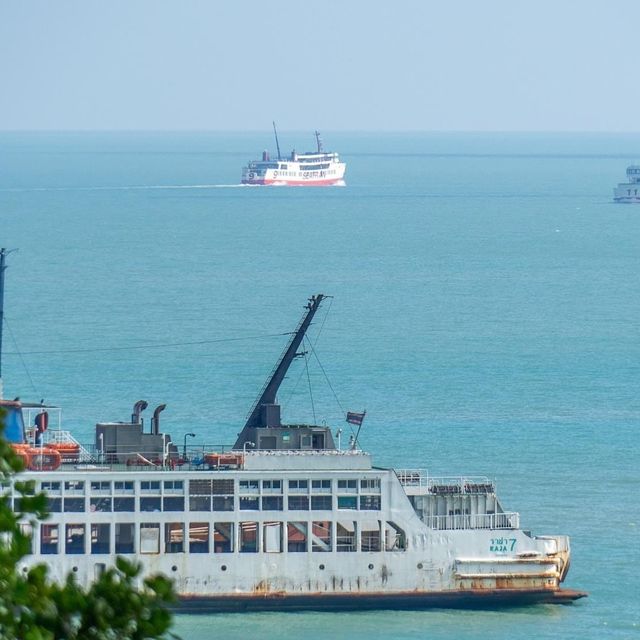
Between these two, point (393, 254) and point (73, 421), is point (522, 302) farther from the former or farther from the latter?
point (73, 421)

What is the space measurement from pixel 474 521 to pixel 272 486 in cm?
376

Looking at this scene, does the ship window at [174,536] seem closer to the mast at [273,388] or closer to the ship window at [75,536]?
the ship window at [75,536]

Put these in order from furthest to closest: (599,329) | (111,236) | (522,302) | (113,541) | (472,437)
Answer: (111,236) < (522,302) < (599,329) < (472,437) < (113,541)

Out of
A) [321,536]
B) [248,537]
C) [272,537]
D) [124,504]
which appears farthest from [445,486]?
[124,504]

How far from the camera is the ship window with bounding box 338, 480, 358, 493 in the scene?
36.3 meters

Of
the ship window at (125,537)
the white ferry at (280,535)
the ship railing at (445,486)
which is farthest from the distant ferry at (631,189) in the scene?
the ship window at (125,537)

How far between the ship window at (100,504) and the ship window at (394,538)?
15.9 ft

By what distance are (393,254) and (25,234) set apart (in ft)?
94.4

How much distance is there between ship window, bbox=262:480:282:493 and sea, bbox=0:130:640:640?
2.27m

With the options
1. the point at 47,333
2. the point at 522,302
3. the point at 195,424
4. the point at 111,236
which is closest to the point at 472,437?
the point at 195,424

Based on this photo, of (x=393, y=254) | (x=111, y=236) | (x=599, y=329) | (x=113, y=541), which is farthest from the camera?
(x=111, y=236)

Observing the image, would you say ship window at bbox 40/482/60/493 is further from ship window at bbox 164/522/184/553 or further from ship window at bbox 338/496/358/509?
ship window at bbox 338/496/358/509

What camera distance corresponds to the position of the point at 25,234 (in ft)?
475

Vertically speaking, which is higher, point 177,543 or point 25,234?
point 25,234
